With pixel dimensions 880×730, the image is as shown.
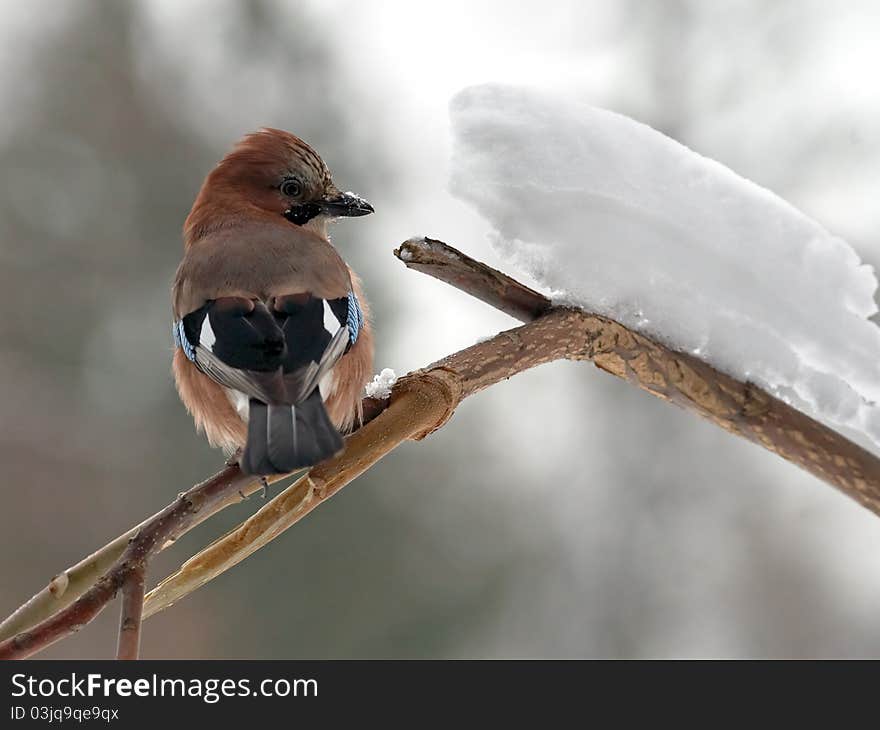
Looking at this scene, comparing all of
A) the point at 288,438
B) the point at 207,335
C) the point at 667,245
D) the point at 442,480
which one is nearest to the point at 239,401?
the point at 207,335

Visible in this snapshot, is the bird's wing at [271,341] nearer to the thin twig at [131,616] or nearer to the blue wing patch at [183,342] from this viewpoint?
the blue wing patch at [183,342]

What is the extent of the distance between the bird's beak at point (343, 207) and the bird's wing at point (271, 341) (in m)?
0.54

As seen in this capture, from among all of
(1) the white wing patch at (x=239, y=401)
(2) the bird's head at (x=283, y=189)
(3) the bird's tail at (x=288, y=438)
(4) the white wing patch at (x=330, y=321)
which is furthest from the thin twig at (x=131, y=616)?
(2) the bird's head at (x=283, y=189)

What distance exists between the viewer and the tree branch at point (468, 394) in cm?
169

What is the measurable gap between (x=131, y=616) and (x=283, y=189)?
1.68m

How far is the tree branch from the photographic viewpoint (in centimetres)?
169

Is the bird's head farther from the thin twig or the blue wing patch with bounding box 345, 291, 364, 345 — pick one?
the thin twig

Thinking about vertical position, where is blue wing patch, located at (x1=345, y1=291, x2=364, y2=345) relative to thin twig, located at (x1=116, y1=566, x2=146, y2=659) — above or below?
above

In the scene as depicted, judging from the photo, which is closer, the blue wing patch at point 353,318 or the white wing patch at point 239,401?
the white wing patch at point 239,401

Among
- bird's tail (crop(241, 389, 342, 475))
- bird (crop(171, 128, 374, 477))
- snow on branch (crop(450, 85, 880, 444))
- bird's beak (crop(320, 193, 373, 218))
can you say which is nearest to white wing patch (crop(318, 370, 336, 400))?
bird (crop(171, 128, 374, 477))

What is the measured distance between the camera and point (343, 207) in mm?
2842

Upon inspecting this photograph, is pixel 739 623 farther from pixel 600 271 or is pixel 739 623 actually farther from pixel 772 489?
pixel 600 271

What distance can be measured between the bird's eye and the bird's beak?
0.25 ft

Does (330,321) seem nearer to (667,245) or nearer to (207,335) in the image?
(207,335)
